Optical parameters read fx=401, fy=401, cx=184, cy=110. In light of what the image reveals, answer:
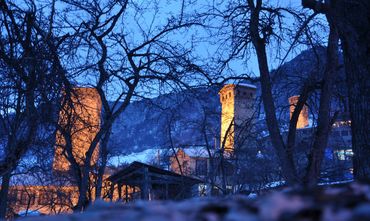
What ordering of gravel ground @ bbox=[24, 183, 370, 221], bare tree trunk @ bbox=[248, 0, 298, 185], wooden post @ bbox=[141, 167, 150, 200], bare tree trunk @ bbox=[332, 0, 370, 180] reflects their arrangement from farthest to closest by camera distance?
wooden post @ bbox=[141, 167, 150, 200]
bare tree trunk @ bbox=[248, 0, 298, 185]
bare tree trunk @ bbox=[332, 0, 370, 180]
gravel ground @ bbox=[24, 183, 370, 221]

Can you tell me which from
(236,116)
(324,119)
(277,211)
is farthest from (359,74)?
(236,116)

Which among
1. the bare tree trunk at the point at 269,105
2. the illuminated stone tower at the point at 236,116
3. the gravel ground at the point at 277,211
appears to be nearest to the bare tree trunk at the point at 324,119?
the bare tree trunk at the point at 269,105

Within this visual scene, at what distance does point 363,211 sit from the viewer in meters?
1.02

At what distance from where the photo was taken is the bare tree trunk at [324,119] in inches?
Answer: 289

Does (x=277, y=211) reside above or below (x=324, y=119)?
below

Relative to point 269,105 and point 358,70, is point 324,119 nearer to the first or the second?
point 269,105

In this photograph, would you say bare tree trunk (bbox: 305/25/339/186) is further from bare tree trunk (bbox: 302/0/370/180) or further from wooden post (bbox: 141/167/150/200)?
wooden post (bbox: 141/167/150/200)

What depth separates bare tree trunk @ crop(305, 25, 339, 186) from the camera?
7.34 meters

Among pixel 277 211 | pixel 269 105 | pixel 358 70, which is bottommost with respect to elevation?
pixel 277 211

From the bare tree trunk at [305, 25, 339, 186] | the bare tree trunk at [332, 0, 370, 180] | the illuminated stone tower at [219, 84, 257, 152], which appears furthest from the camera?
the illuminated stone tower at [219, 84, 257, 152]

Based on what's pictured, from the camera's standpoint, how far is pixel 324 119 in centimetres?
750

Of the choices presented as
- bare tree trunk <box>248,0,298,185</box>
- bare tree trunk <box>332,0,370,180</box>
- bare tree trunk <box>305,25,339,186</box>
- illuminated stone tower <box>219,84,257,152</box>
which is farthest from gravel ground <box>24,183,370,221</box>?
illuminated stone tower <box>219,84,257,152</box>

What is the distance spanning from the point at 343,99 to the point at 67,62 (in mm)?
6347

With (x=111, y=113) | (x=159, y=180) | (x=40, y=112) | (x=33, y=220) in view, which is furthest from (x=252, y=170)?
(x=33, y=220)
